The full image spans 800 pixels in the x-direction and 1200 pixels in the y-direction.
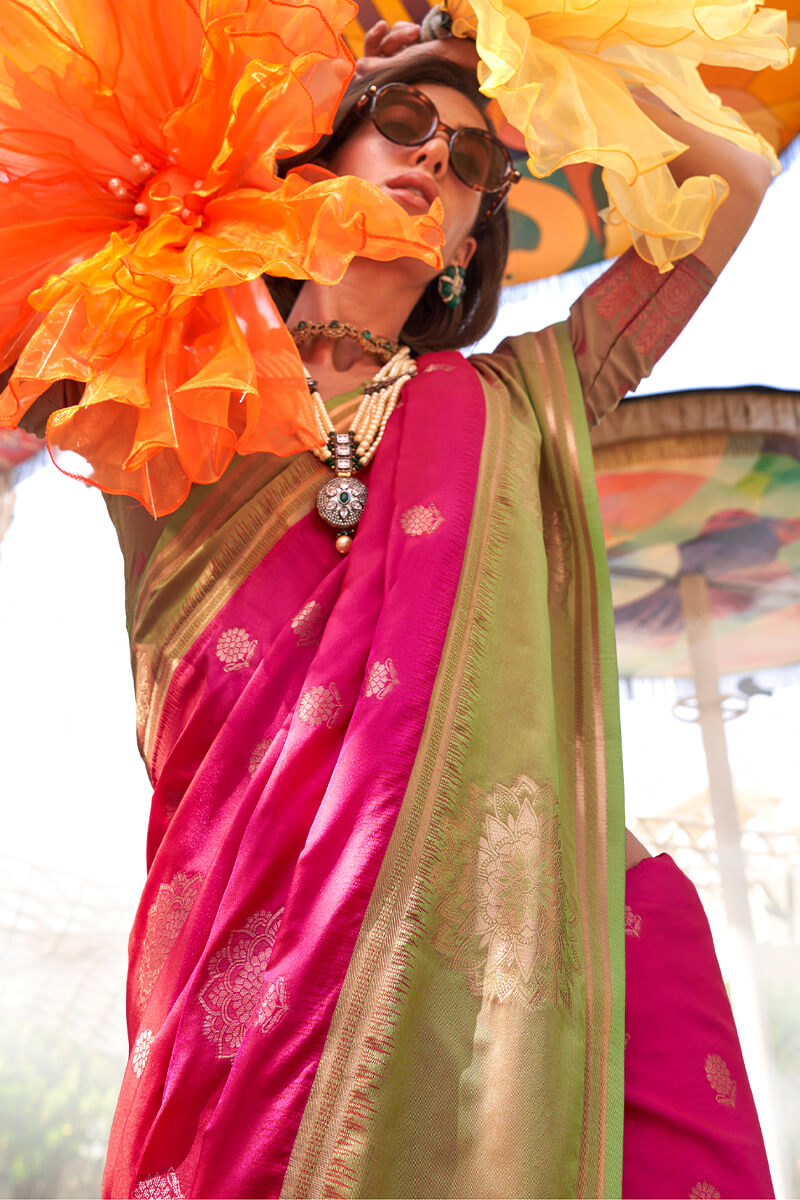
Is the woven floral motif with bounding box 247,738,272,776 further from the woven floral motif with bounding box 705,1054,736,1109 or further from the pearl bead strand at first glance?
the woven floral motif with bounding box 705,1054,736,1109

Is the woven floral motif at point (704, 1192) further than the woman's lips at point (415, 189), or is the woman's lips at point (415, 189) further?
the woman's lips at point (415, 189)

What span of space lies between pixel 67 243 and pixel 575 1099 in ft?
2.36

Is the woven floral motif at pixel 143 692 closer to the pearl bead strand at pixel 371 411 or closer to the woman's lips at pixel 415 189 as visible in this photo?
the pearl bead strand at pixel 371 411

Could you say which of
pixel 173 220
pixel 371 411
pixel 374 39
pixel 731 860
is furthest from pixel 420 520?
pixel 731 860

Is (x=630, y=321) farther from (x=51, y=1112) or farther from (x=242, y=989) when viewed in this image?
(x=51, y=1112)

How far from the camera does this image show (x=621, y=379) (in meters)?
0.97

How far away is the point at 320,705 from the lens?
2.25ft

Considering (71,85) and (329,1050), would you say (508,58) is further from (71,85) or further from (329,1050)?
(329,1050)

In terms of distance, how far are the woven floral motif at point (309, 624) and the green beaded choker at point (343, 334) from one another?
381 mm

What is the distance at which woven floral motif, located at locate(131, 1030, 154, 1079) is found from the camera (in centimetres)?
61

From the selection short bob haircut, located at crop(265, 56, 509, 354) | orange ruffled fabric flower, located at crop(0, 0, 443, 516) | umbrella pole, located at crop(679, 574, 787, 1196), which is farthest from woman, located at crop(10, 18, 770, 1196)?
umbrella pole, located at crop(679, 574, 787, 1196)

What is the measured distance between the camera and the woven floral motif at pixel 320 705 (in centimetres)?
68

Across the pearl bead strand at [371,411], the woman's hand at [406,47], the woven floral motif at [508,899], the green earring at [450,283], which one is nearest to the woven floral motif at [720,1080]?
the woven floral motif at [508,899]

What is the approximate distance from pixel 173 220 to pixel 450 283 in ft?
1.65
